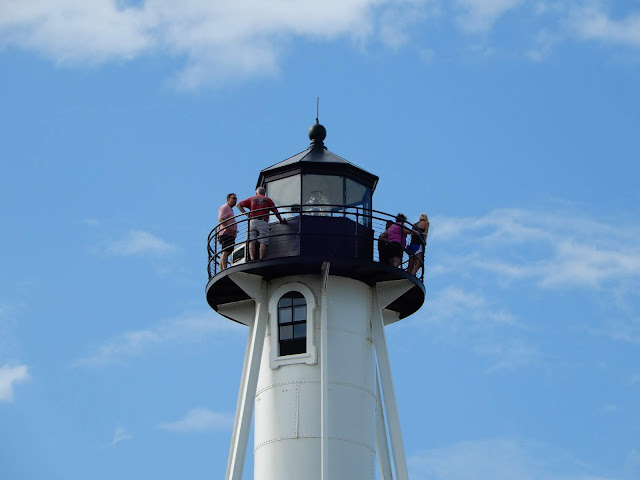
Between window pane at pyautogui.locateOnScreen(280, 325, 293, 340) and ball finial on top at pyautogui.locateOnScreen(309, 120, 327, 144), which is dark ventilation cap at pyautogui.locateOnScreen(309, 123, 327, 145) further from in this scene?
window pane at pyautogui.locateOnScreen(280, 325, 293, 340)

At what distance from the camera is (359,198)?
42031 mm

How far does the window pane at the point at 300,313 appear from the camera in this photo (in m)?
40.6

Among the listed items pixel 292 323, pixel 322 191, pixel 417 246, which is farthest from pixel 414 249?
pixel 292 323

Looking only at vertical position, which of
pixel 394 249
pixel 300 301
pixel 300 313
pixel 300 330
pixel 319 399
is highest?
pixel 394 249

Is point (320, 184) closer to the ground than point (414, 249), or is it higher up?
higher up

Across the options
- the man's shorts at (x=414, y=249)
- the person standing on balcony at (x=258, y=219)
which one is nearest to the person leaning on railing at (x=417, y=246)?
the man's shorts at (x=414, y=249)

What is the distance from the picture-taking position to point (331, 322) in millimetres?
40406

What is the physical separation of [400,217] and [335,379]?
491 centimetres

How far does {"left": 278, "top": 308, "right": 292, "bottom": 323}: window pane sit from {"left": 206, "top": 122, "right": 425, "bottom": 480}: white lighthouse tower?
1.1 inches

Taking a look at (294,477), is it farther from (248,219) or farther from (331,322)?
(248,219)

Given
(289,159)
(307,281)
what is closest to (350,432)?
(307,281)

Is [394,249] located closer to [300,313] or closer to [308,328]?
[300,313]

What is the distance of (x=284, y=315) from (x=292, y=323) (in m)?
0.34

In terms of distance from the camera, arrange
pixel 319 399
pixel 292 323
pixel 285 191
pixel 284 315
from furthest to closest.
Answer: pixel 285 191 < pixel 284 315 < pixel 292 323 < pixel 319 399
